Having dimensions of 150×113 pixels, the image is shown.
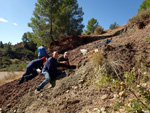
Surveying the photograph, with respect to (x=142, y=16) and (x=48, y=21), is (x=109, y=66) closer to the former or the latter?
(x=142, y=16)

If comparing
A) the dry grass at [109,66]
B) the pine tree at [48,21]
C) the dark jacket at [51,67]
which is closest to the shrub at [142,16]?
the pine tree at [48,21]

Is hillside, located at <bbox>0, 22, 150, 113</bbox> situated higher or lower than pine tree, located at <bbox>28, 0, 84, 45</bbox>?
lower

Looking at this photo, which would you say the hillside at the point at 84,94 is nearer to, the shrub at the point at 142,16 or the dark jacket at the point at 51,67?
the dark jacket at the point at 51,67

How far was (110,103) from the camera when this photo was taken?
1.66 metres

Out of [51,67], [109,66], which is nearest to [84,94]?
[109,66]

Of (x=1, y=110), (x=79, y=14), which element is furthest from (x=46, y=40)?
(x=1, y=110)

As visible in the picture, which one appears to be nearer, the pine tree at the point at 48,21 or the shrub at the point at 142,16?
the shrub at the point at 142,16

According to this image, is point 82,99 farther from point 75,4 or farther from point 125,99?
point 75,4

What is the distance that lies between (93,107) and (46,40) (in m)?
8.25

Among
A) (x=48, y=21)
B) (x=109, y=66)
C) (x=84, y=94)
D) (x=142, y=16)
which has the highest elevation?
(x=48, y=21)

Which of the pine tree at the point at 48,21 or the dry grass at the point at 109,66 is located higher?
the pine tree at the point at 48,21

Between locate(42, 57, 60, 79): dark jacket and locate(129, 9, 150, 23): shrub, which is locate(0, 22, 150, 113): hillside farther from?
locate(129, 9, 150, 23): shrub

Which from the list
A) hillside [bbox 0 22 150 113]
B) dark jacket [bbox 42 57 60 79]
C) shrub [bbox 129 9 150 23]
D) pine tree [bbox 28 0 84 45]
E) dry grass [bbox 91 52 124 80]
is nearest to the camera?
hillside [bbox 0 22 150 113]

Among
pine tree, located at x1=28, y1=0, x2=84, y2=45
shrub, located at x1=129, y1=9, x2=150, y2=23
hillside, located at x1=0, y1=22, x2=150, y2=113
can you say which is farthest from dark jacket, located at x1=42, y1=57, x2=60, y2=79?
shrub, located at x1=129, y1=9, x2=150, y2=23
